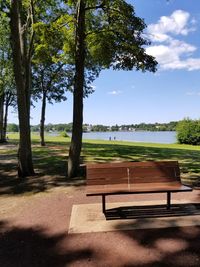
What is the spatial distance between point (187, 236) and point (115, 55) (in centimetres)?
812

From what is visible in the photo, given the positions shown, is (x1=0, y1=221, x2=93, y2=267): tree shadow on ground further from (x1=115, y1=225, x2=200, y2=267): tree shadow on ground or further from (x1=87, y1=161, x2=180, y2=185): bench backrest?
(x1=87, y1=161, x2=180, y2=185): bench backrest

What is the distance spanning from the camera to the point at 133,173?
22.3 ft

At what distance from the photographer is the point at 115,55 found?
11953 millimetres

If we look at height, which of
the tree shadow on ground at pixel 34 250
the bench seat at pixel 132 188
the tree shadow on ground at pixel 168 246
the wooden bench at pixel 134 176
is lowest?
the tree shadow on ground at pixel 34 250

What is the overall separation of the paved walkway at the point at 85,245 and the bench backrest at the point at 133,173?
3.23 feet

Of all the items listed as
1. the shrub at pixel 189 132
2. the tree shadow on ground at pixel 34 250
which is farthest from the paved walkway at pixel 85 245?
the shrub at pixel 189 132

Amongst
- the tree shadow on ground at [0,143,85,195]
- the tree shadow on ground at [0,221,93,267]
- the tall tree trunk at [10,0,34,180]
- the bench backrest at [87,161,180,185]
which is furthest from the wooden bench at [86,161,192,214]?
the tall tree trunk at [10,0,34,180]

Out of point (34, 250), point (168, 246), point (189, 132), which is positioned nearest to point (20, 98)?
point (34, 250)

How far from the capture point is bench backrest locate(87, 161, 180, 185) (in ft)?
22.0

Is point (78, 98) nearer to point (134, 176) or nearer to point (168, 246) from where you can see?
point (134, 176)

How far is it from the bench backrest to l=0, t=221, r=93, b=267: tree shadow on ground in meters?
1.52

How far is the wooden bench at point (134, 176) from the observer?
6.62 m

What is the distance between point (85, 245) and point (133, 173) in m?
2.14

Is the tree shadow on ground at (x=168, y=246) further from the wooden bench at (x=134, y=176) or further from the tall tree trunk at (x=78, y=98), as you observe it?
the tall tree trunk at (x=78, y=98)
